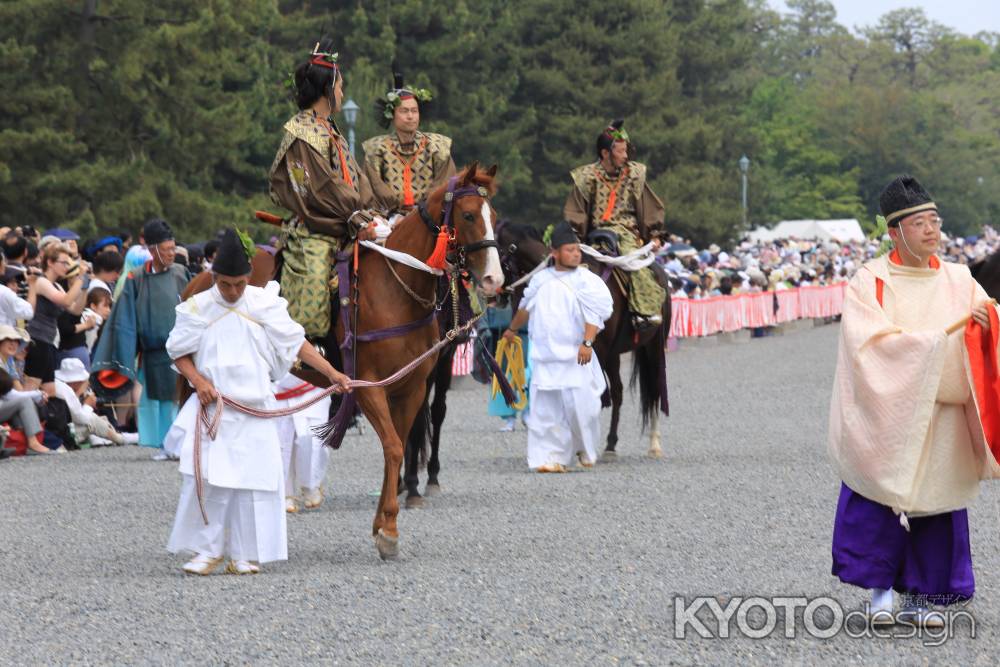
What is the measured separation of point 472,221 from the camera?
31.6 ft

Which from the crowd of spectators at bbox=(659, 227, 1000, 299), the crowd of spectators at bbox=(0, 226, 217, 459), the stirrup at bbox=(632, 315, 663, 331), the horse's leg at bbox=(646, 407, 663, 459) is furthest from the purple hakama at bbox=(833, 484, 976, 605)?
the crowd of spectators at bbox=(659, 227, 1000, 299)

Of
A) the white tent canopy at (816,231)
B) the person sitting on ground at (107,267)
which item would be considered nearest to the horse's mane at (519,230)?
the person sitting on ground at (107,267)

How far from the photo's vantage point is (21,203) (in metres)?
33.0

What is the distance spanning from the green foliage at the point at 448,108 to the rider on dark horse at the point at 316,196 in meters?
1.43

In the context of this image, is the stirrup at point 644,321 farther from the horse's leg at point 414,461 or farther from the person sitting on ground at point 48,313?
the person sitting on ground at point 48,313

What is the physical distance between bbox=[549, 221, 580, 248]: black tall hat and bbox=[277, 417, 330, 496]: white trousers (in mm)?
3241

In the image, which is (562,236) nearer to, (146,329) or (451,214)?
(146,329)

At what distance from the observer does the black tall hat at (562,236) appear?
13914 millimetres

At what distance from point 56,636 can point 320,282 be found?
3.52 meters

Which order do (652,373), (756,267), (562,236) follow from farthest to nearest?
(756,267) → (652,373) → (562,236)

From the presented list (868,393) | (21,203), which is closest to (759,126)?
(21,203)

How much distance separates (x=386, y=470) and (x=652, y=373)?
Result: 6.16 m

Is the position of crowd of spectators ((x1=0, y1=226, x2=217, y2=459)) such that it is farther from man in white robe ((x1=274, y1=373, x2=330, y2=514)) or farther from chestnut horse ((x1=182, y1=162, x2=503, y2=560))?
chestnut horse ((x1=182, y1=162, x2=503, y2=560))

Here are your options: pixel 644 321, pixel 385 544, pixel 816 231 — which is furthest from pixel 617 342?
pixel 816 231
